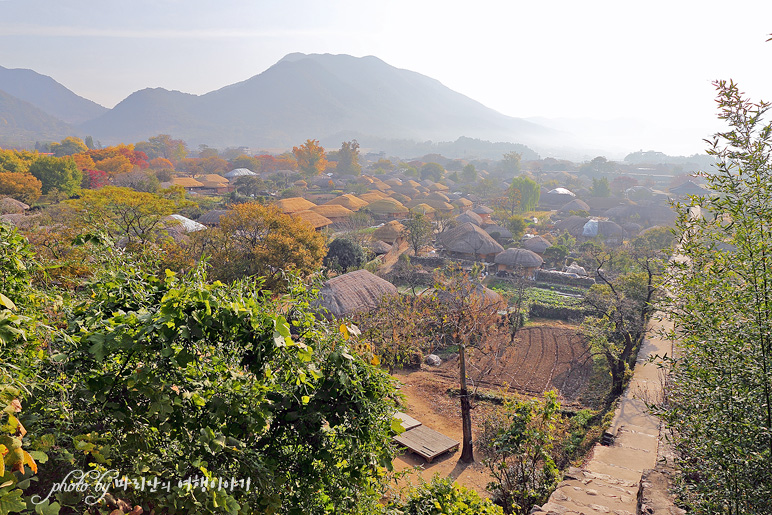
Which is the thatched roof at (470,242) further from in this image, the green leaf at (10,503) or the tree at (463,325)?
the green leaf at (10,503)

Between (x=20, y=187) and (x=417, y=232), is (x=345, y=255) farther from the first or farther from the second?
(x=20, y=187)

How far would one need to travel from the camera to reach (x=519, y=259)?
24.3 meters

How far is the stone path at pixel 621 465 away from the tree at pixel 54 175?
34.7 metres

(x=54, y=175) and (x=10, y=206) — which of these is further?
(x=54, y=175)

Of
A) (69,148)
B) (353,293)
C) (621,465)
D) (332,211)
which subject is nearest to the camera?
(621,465)

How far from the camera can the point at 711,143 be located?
3930 mm

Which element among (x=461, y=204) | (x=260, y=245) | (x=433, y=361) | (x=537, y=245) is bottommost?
(x=433, y=361)

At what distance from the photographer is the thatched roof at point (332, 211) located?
111 ft

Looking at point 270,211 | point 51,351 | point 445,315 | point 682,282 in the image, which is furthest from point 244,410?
point 270,211

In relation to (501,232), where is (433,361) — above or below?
below

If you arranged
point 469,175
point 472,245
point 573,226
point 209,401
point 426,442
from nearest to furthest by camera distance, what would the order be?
point 209,401, point 426,442, point 472,245, point 573,226, point 469,175

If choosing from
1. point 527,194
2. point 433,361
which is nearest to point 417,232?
point 433,361

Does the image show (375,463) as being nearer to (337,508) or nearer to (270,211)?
(337,508)

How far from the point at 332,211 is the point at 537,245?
16117 mm
